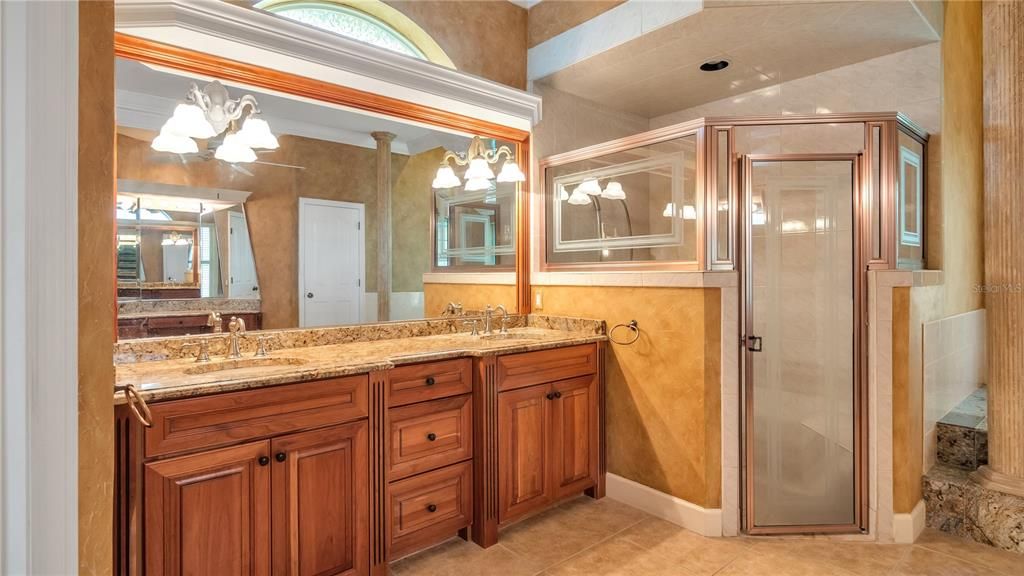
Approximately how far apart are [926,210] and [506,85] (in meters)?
2.33

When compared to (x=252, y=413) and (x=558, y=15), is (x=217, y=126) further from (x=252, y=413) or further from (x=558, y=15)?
(x=558, y=15)

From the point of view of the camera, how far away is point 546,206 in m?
3.37

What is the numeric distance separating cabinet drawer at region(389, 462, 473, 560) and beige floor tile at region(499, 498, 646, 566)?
0.95ft

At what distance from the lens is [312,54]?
2.37 metres

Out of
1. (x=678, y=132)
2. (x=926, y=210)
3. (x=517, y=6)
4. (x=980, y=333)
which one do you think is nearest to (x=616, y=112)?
(x=517, y=6)

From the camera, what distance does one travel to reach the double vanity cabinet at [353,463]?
1.61 m

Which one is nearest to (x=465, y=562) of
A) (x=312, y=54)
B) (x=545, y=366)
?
(x=545, y=366)

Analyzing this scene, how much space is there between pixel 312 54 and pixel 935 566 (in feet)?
11.2

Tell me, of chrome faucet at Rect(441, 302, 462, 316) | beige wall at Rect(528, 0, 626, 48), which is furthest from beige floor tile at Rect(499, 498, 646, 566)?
beige wall at Rect(528, 0, 626, 48)

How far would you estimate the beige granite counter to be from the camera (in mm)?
1668

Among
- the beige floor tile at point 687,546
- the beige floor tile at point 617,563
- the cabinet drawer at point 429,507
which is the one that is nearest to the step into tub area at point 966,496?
the beige floor tile at point 687,546

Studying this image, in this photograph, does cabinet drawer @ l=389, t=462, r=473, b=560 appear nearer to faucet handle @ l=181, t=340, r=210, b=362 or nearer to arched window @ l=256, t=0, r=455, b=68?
faucet handle @ l=181, t=340, r=210, b=362
